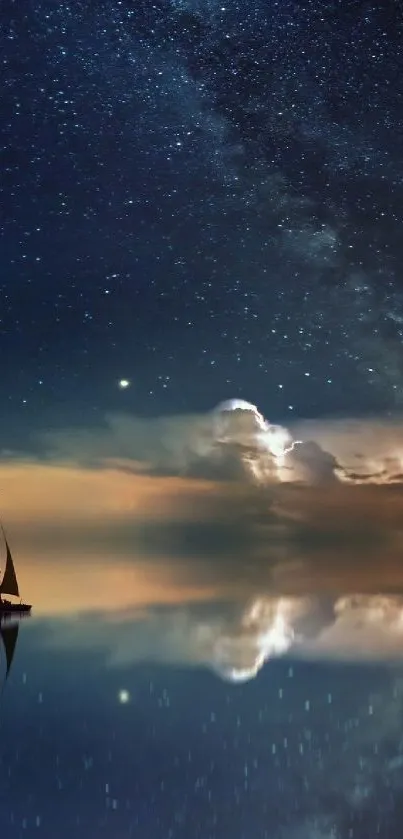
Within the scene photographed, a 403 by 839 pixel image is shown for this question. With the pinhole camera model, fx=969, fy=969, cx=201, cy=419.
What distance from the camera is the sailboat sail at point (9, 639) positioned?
3485cm

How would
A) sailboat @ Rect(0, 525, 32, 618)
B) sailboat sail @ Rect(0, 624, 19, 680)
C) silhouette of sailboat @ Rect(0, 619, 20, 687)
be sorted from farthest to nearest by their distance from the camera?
sailboat @ Rect(0, 525, 32, 618) < sailboat sail @ Rect(0, 624, 19, 680) < silhouette of sailboat @ Rect(0, 619, 20, 687)

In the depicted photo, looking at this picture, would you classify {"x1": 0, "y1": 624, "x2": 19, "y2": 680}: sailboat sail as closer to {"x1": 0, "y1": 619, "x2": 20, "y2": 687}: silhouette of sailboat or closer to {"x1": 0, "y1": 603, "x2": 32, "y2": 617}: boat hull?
{"x1": 0, "y1": 619, "x2": 20, "y2": 687}: silhouette of sailboat

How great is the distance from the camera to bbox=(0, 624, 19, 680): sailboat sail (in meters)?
34.8

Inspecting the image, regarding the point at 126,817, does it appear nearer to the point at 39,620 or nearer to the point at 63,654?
the point at 63,654

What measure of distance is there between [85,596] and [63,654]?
40.9 meters

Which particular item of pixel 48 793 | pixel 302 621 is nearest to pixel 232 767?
pixel 48 793

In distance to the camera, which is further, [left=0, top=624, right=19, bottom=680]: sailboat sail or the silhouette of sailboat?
[left=0, top=624, right=19, bottom=680]: sailboat sail

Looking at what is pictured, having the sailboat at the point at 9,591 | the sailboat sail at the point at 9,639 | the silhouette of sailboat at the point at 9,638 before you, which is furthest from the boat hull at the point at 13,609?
the sailboat sail at the point at 9,639

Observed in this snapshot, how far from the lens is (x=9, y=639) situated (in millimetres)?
41688

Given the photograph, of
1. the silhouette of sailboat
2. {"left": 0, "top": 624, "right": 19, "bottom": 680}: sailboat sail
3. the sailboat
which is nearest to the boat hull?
the sailboat

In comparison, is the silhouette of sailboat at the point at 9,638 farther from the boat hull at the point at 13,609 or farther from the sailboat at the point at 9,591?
the sailboat at the point at 9,591

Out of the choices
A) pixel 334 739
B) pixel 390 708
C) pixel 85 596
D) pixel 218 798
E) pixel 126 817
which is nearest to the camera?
pixel 126 817

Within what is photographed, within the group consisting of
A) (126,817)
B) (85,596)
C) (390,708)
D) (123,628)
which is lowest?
(126,817)

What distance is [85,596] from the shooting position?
76.2 meters
